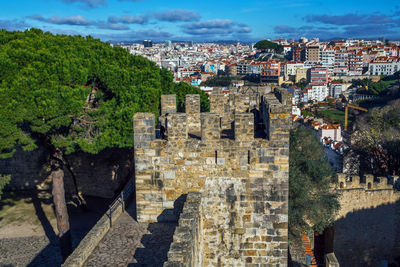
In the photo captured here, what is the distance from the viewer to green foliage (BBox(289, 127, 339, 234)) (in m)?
11.9

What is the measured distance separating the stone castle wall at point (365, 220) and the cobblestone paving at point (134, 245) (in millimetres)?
8929

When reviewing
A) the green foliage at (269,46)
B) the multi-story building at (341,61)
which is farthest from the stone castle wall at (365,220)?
the green foliage at (269,46)

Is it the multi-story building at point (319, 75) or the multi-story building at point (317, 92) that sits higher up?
the multi-story building at point (319, 75)

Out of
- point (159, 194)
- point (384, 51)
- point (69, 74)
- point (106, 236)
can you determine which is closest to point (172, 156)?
point (159, 194)

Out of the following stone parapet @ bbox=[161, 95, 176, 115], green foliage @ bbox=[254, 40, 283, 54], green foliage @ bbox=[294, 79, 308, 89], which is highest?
green foliage @ bbox=[254, 40, 283, 54]

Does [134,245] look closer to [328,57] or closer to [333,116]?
[333,116]

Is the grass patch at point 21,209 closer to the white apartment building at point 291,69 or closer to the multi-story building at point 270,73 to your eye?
the multi-story building at point 270,73

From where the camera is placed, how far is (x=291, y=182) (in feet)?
38.5

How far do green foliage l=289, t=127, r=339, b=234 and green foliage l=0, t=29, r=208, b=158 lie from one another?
527cm

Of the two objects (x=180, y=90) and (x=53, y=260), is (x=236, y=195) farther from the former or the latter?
(x=180, y=90)

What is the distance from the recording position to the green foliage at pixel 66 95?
9430 millimetres

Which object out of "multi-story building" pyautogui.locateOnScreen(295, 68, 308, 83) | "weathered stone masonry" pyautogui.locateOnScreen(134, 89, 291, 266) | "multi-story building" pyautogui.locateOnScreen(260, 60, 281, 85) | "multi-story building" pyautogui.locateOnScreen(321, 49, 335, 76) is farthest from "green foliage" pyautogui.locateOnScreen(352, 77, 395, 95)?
"weathered stone masonry" pyautogui.locateOnScreen(134, 89, 291, 266)

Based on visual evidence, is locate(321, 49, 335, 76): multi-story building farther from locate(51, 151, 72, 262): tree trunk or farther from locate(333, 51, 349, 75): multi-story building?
locate(51, 151, 72, 262): tree trunk

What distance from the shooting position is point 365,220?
46.3 ft
